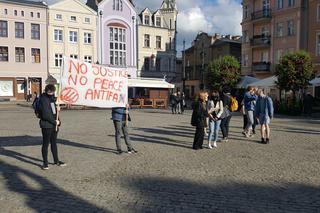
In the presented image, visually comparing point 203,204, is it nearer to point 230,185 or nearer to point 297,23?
point 230,185

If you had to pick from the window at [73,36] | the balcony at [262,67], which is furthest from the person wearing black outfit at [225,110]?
the window at [73,36]

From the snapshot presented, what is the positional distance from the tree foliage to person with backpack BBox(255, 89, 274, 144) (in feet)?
45.2

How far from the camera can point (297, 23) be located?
129ft

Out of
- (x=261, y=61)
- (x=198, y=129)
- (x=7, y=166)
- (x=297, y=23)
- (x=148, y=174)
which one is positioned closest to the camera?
(x=148, y=174)

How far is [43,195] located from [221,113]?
631 cm

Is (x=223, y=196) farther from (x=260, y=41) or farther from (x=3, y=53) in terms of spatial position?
(x=3, y=53)

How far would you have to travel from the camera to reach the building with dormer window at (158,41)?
58.3 meters

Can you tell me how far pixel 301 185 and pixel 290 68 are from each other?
19080mm

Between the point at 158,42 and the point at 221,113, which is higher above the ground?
the point at 158,42

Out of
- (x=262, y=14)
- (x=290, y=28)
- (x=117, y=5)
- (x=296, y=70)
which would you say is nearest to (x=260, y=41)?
(x=262, y=14)

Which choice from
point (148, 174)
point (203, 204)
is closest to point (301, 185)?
point (203, 204)

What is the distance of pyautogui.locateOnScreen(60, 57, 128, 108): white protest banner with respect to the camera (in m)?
8.88

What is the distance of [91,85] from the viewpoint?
9.37m

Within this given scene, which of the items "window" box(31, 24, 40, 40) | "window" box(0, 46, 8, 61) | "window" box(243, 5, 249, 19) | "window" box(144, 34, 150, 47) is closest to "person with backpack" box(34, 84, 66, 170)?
"window" box(0, 46, 8, 61)
